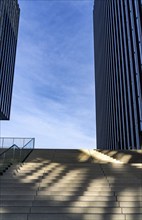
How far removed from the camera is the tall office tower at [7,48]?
71375 mm

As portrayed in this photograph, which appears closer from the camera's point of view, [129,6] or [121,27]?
[129,6]

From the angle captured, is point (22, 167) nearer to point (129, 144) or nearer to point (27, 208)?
point (27, 208)

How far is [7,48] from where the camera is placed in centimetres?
7819

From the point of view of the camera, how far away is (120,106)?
139ft

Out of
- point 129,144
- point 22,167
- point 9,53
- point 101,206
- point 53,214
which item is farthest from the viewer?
point 9,53

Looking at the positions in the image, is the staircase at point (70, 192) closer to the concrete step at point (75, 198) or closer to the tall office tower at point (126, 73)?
the concrete step at point (75, 198)

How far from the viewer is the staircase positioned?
760cm

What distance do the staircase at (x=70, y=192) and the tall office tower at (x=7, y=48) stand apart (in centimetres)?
6121

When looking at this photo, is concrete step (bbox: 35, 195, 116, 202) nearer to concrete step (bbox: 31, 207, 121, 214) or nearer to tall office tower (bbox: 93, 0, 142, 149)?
concrete step (bbox: 31, 207, 121, 214)

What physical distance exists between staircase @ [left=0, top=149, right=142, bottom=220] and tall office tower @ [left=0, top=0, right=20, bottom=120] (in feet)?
201

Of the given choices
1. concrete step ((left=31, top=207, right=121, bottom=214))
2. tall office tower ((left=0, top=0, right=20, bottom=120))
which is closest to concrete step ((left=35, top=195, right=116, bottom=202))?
concrete step ((left=31, top=207, right=121, bottom=214))

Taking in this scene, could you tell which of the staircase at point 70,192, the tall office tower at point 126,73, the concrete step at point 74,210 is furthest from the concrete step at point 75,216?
the tall office tower at point 126,73

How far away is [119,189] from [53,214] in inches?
119

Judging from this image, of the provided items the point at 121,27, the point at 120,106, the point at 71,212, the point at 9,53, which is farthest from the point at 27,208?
the point at 9,53
